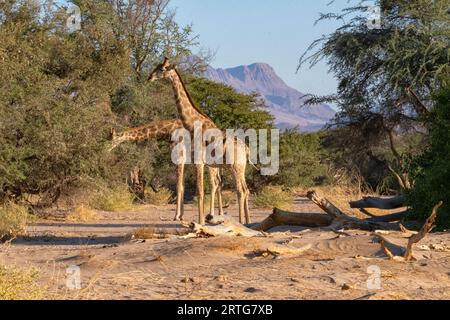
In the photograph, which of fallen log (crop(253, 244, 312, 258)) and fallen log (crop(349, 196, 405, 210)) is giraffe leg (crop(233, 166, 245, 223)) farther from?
fallen log (crop(253, 244, 312, 258))

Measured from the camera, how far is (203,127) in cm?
1435

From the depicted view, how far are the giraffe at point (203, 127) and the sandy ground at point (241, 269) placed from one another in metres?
3.48

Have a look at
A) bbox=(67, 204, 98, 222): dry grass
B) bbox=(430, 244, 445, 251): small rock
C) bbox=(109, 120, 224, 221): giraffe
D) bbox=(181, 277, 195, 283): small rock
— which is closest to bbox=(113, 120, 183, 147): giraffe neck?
bbox=(109, 120, 224, 221): giraffe

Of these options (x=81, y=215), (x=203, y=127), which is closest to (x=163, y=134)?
(x=203, y=127)

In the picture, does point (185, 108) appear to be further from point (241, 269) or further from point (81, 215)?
point (241, 269)

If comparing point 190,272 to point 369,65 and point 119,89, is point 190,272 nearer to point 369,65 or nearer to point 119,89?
point 369,65

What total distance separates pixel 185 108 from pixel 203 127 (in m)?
0.52

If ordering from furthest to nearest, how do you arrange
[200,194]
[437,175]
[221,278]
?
[200,194] → [437,175] → [221,278]

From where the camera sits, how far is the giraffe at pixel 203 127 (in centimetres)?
1398

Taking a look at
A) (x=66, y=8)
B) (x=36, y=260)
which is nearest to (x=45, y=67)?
(x=66, y=8)

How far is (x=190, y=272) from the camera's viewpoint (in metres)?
7.80

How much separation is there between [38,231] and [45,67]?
763 centimetres

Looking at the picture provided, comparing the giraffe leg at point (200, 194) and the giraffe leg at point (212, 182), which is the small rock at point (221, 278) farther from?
the giraffe leg at point (212, 182)

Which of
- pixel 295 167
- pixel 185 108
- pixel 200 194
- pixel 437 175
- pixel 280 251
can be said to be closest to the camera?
pixel 280 251
